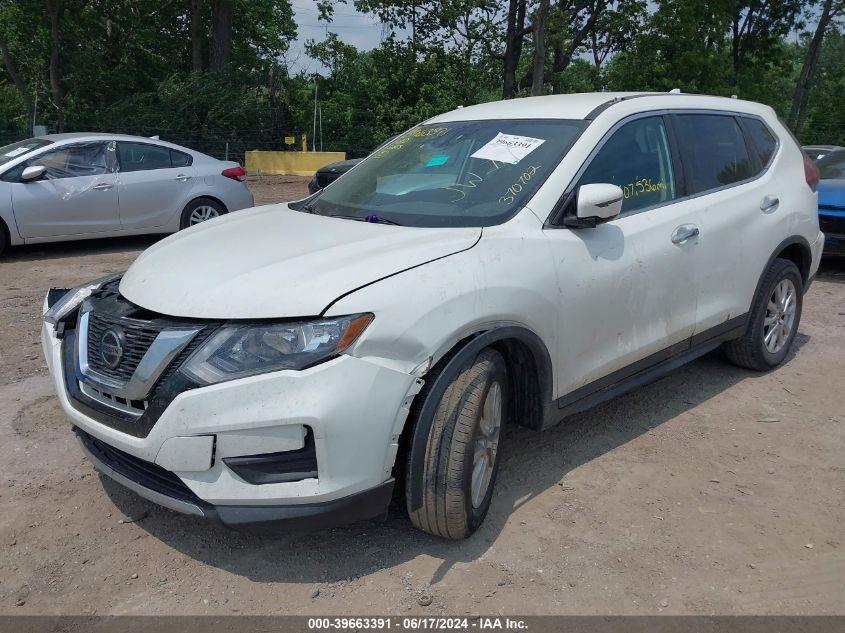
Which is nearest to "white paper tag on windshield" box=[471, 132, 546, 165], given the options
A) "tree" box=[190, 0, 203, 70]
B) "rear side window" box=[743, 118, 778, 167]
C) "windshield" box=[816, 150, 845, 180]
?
"rear side window" box=[743, 118, 778, 167]

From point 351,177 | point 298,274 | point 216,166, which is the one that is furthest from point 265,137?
point 298,274

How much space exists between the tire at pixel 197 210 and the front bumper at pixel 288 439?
7.41m

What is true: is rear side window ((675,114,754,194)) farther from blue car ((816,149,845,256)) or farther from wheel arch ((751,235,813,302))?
blue car ((816,149,845,256))

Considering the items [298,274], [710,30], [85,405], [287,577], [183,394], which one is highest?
[710,30]

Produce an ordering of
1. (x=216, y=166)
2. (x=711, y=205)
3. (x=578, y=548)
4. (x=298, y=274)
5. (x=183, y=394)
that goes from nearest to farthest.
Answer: (x=183, y=394), (x=298, y=274), (x=578, y=548), (x=711, y=205), (x=216, y=166)

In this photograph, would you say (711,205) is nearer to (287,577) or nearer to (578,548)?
(578,548)

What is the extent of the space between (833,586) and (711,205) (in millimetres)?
2121

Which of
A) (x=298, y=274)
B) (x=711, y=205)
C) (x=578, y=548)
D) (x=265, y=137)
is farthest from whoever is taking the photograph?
(x=265, y=137)

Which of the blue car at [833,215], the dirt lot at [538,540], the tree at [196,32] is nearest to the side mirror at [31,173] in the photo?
the dirt lot at [538,540]

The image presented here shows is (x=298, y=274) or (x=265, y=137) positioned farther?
(x=265, y=137)

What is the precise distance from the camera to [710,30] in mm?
26297

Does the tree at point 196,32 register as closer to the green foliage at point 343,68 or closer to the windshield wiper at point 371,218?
the green foliage at point 343,68

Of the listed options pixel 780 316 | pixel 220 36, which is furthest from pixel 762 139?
pixel 220 36

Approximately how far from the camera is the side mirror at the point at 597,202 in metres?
3.32
